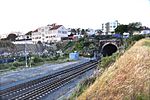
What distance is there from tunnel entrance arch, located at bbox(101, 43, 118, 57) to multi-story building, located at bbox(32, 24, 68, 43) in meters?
24.7

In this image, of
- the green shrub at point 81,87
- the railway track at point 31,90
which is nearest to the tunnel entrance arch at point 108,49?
the railway track at point 31,90

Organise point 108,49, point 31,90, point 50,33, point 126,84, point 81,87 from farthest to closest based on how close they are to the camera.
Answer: point 50,33 < point 108,49 < point 31,90 < point 81,87 < point 126,84

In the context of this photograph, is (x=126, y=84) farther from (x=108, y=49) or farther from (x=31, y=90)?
(x=108, y=49)

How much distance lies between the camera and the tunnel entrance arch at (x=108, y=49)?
2361 inches

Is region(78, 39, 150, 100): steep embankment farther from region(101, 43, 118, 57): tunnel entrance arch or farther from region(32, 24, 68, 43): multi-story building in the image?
region(32, 24, 68, 43): multi-story building

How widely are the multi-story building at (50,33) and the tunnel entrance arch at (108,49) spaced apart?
24.7 metres

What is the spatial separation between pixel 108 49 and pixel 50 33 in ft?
105

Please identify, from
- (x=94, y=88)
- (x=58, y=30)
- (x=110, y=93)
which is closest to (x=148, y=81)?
(x=110, y=93)

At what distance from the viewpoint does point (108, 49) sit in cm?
6362

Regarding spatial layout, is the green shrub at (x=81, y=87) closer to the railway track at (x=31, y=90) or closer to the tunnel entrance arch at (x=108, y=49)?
the railway track at (x=31, y=90)

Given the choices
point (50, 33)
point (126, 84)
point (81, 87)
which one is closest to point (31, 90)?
point (81, 87)

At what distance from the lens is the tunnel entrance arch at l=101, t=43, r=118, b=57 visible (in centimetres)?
5997

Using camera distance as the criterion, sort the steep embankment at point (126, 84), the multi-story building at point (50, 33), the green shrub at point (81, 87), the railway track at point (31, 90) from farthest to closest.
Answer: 1. the multi-story building at point (50, 33)
2. the railway track at point (31, 90)
3. the green shrub at point (81, 87)
4. the steep embankment at point (126, 84)

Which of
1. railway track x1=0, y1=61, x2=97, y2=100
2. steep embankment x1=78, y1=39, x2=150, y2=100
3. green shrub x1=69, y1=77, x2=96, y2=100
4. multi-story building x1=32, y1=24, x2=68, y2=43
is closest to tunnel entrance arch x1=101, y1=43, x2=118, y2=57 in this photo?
multi-story building x1=32, y1=24, x2=68, y2=43
